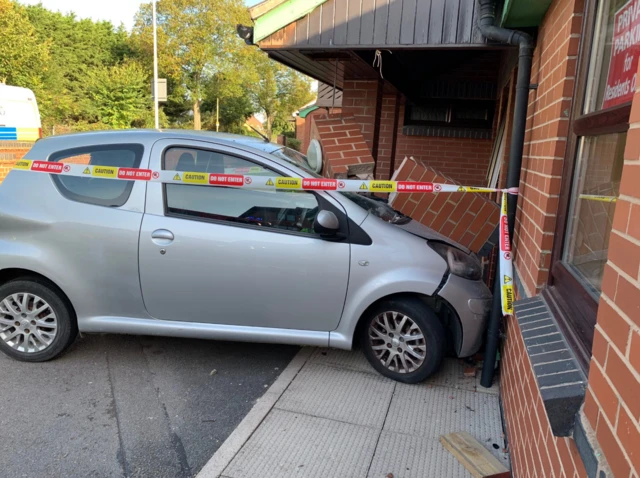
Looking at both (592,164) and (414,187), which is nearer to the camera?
(592,164)

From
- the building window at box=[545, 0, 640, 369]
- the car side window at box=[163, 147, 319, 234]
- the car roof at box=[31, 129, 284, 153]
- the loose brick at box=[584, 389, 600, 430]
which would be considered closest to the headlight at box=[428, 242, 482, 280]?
the car side window at box=[163, 147, 319, 234]

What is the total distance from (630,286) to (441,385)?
9.48ft

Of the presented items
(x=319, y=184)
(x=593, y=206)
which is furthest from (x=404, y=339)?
(x=593, y=206)

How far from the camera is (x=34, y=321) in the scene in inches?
154

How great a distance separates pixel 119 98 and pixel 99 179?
32.8m

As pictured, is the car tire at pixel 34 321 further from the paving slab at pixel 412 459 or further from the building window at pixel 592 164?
the building window at pixel 592 164

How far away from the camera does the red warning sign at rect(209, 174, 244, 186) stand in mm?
3721

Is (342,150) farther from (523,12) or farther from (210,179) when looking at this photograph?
(523,12)

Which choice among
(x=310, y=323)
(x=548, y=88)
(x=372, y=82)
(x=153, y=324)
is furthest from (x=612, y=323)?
(x=372, y=82)

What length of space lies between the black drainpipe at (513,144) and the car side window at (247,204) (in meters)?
1.43

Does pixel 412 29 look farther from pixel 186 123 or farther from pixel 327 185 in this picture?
pixel 186 123

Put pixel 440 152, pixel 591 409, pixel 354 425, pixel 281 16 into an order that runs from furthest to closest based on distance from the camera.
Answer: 1. pixel 440 152
2. pixel 281 16
3. pixel 354 425
4. pixel 591 409

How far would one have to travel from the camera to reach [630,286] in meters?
1.18

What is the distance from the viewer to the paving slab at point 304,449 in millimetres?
2822
